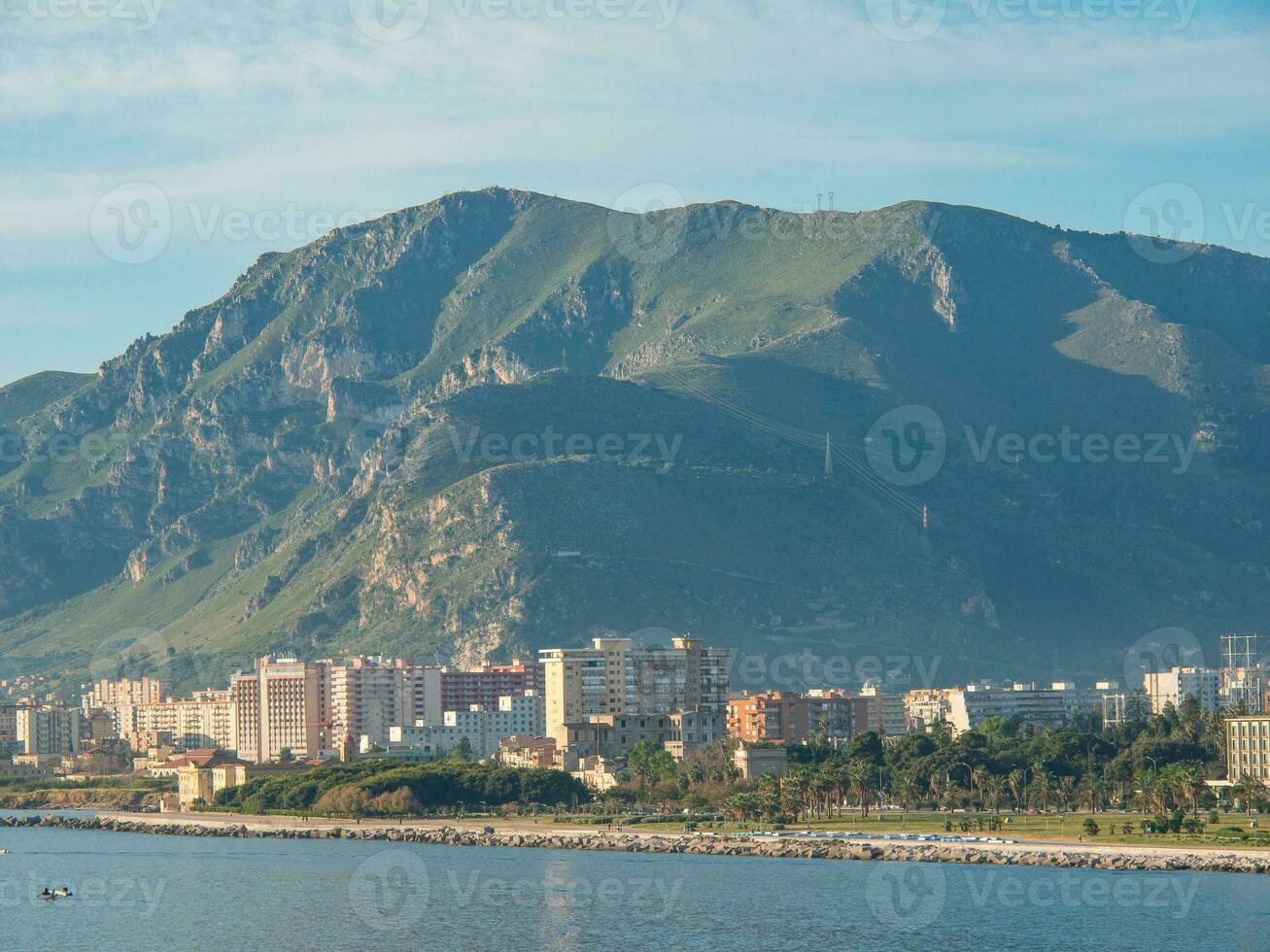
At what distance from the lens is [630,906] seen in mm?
141750

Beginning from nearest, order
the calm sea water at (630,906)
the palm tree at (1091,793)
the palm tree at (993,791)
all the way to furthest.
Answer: the calm sea water at (630,906) < the palm tree at (1091,793) < the palm tree at (993,791)

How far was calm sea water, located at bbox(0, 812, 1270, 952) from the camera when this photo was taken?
12862 centimetres

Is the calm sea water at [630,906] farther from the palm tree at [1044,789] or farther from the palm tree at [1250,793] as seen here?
the palm tree at [1044,789]

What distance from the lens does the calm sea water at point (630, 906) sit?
5064 inches

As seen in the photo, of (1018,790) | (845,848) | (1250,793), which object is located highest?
(1250,793)

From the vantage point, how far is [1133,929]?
423 ft

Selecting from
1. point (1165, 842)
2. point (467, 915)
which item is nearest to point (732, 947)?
point (467, 915)

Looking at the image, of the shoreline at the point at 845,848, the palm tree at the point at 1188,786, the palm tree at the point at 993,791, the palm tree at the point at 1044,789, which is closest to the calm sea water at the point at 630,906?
the shoreline at the point at 845,848

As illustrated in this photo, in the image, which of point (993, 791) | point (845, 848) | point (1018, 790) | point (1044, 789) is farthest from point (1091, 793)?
point (845, 848)

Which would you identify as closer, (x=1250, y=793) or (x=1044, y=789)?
(x=1250, y=793)

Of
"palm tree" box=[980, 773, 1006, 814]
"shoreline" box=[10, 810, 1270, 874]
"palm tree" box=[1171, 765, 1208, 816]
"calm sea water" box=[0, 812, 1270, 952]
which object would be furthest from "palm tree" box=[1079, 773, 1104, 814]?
"calm sea water" box=[0, 812, 1270, 952]

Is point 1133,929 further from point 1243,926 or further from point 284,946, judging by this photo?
point 284,946

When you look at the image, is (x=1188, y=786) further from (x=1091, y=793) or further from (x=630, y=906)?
(x=630, y=906)

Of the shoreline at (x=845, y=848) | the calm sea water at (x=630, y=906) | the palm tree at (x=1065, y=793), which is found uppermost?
the palm tree at (x=1065, y=793)
